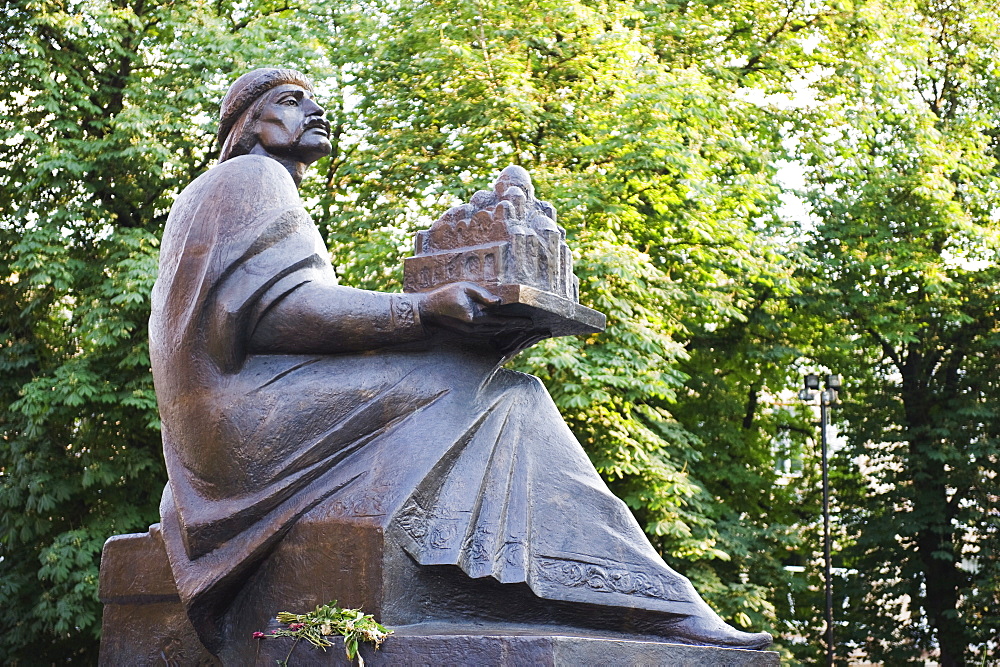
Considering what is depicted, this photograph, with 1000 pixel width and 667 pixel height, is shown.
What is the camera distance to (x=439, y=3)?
49.2ft

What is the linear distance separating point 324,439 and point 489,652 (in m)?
0.91

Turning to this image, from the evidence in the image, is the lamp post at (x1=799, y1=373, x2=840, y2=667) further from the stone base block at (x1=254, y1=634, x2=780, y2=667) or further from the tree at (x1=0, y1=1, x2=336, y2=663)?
the stone base block at (x1=254, y1=634, x2=780, y2=667)

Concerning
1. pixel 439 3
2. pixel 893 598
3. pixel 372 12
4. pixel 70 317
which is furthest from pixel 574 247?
pixel 893 598

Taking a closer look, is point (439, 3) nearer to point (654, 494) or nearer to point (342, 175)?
point (342, 175)

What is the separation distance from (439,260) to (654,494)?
9.16 meters

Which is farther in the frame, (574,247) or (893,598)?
(893,598)

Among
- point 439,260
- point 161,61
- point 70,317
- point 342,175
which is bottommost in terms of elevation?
point 439,260

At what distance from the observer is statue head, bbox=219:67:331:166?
4578 mm

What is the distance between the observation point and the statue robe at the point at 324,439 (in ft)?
12.7

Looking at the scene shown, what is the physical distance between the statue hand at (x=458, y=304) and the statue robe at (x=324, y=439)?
0.08 meters

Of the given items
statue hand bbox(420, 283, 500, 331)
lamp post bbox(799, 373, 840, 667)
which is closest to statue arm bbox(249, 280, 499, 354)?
statue hand bbox(420, 283, 500, 331)

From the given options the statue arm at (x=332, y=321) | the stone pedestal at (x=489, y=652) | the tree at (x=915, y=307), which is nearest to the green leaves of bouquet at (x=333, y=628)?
the stone pedestal at (x=489, y=652)

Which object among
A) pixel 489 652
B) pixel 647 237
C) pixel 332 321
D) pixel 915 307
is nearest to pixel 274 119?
pixel 332 321

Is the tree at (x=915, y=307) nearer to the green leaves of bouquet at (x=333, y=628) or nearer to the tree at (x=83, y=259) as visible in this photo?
the tree at (x=83, y=259)
